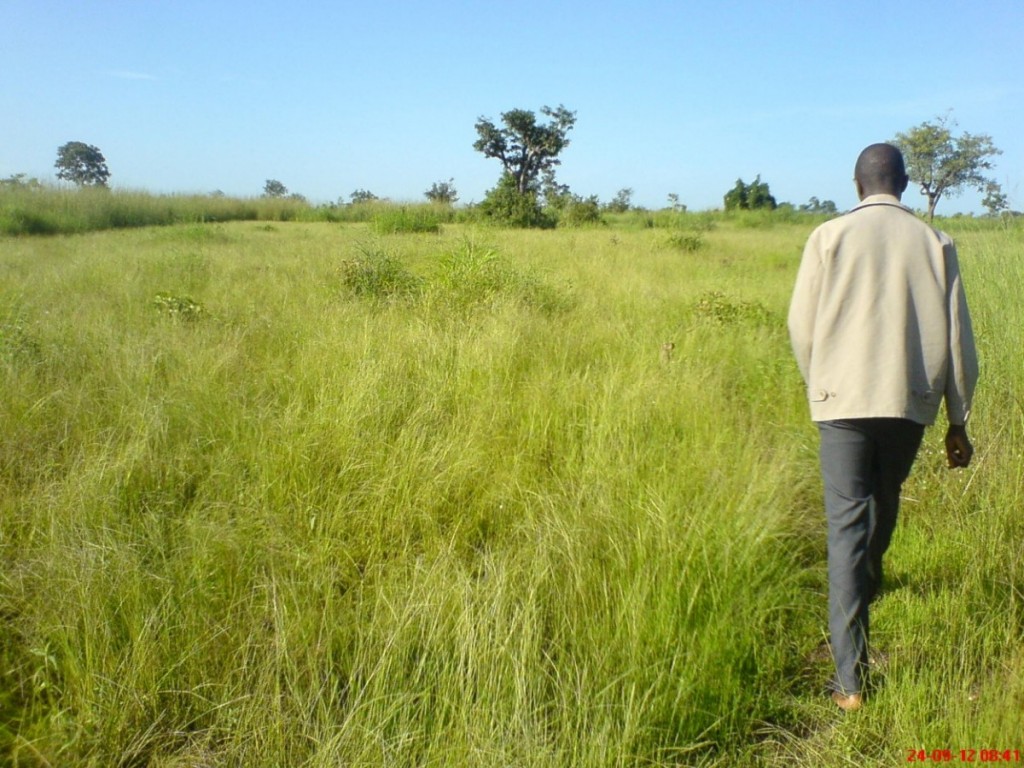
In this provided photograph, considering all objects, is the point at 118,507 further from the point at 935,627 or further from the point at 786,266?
the point at 786,266

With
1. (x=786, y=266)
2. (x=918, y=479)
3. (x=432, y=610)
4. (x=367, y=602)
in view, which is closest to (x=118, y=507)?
Result: (x=367, y=602)

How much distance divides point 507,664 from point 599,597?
1.67 feet

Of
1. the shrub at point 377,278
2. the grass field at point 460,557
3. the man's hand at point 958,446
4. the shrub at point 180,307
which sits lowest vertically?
the grass field at point 460,557

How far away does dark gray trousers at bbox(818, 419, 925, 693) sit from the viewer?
229cm

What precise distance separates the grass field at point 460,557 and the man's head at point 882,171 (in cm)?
132

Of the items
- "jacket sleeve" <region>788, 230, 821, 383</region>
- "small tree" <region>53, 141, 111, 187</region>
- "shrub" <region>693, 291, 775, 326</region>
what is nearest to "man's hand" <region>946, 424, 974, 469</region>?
"jacket sleeve" <region>788, 230, 821, 383</region>

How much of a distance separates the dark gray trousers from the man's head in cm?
78

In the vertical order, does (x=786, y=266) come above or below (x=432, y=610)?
above

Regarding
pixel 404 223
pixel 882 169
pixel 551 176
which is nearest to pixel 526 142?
pixel 551 176

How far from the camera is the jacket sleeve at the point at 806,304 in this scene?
233 centimetres

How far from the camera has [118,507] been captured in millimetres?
3045

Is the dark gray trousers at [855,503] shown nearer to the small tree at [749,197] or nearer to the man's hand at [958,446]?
the man's hand at [958,446]

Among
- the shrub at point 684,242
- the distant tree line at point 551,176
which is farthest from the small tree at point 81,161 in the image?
the shrub at point 684,242

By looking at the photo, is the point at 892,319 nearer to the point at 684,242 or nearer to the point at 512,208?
the point at 684,242
